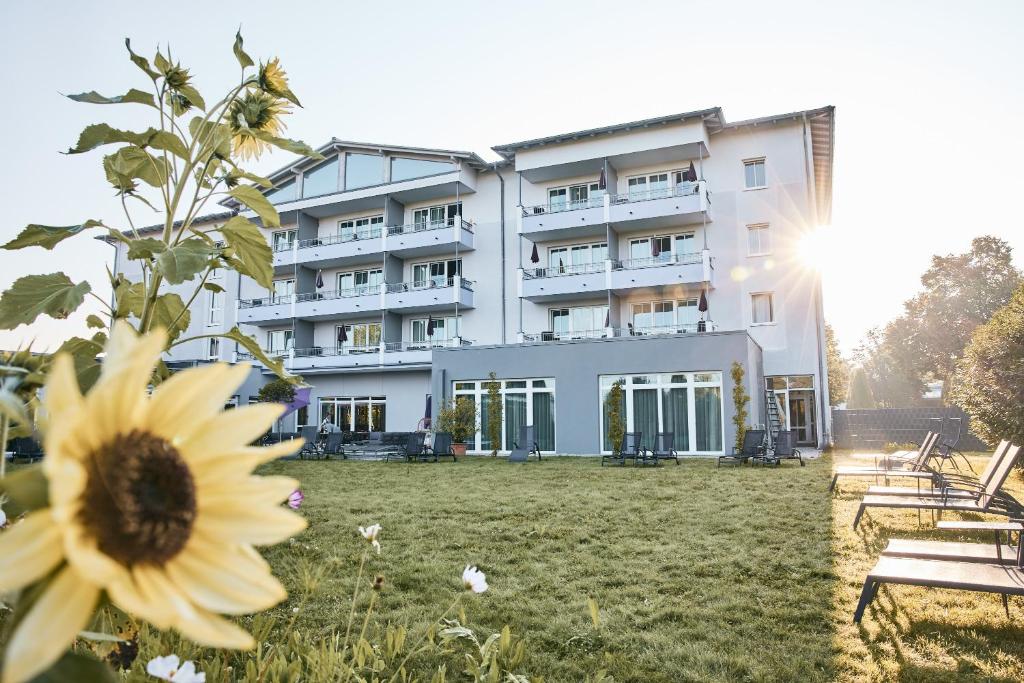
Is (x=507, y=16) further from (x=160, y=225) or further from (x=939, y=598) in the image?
(x=939, y=598)

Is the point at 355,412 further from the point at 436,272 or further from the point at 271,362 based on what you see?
the point at 271,362

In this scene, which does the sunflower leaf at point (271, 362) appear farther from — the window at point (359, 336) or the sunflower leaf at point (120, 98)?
the window at point (359, 336)

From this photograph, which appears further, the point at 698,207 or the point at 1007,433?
the point at 698,207

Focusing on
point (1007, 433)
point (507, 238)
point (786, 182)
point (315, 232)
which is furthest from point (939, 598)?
point (315, 232)

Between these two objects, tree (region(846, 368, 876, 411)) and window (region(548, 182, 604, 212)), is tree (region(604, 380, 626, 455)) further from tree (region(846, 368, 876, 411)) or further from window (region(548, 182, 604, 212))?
tree (region(846, 368, 876, 411))

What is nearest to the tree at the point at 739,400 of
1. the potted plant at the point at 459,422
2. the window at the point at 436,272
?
the potted plant at the point at 459,422

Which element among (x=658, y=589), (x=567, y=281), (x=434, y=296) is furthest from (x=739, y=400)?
(x=658, y=589)

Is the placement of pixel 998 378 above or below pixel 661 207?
below

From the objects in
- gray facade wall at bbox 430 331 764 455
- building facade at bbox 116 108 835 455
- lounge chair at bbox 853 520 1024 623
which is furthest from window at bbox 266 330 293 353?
lounge chair at bbox 853 520 1024 623

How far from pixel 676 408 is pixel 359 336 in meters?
14.8

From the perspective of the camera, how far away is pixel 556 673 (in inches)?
137

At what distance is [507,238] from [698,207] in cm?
770

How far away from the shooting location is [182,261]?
3.08 ft

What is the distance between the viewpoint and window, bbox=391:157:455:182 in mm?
26844
